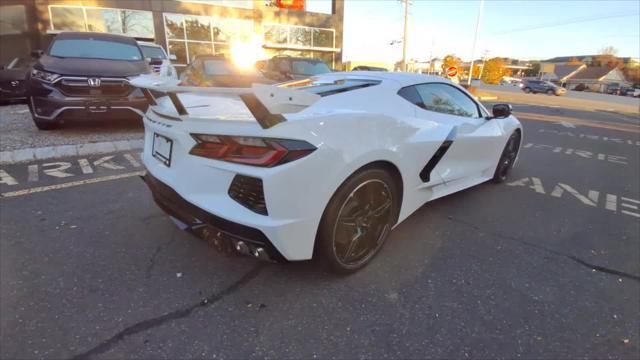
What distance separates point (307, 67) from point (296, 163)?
10.0 metres

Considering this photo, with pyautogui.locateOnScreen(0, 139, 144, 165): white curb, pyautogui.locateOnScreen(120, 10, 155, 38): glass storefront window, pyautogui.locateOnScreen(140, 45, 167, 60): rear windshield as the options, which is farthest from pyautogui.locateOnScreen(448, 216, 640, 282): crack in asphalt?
pyautogui.locateOnScreen(120, 10, 155, 38): glass storefront window

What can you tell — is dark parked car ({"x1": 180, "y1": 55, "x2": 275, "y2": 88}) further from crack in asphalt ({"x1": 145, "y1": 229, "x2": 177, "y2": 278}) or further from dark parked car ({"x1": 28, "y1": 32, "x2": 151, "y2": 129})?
crack in asphalt ({"x1": 145, "y1": 229, "x2": 177, "y2": 278})

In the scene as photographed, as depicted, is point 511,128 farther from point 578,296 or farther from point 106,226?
point 106,226

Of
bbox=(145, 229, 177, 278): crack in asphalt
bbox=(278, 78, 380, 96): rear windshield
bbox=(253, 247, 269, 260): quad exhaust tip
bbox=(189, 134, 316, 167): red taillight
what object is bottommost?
bbox=(145, 229, 177, 278): crack in asphalt

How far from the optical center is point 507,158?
4609mm

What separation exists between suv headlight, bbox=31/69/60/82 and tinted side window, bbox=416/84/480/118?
5493 millimetres

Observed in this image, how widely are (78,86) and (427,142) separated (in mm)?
5417

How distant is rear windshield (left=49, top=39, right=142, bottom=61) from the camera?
615cm

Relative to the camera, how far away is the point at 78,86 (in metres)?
5.45

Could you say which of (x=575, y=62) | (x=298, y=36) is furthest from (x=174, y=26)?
(x=575, y=62)

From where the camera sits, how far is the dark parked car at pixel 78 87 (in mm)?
5395

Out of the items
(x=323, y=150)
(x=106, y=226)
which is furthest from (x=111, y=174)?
(x=323, y=150)

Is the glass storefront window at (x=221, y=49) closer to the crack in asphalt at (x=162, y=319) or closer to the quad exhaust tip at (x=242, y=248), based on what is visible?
the crack in asphalt at (x=162, y=319)

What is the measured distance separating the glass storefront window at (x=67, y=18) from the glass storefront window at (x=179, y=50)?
12.1 ft
